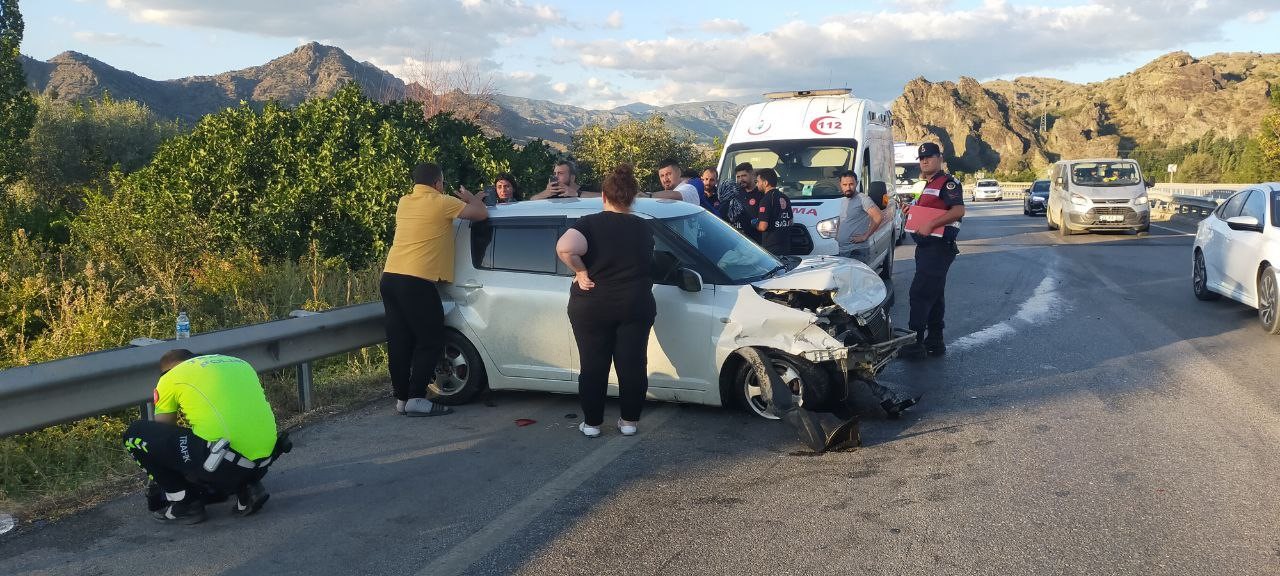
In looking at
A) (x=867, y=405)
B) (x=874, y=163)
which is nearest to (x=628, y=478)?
(x=867, y=405)

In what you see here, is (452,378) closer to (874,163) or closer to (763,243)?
(763,243)

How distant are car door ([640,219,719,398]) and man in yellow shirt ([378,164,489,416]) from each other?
1.57 m

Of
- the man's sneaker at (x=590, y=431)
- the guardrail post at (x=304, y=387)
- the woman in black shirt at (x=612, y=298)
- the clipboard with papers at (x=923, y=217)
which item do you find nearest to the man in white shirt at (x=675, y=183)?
the clipboard with papers at (x=923, y=217)

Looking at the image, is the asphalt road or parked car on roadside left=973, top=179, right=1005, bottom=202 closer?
the asphalt road

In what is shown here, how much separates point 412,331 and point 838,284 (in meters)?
3.04

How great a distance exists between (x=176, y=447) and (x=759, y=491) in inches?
115

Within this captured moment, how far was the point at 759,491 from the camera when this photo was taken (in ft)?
17.0

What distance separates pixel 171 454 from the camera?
4738 mm

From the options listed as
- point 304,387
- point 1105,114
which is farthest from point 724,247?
point 1105,114

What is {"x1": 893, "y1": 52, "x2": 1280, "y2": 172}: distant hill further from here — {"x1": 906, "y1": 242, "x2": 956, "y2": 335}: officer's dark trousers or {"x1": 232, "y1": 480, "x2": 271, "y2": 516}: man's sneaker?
{"x1": 232, "y1": 480, "x2": 271, "y2": 516}: man's sneaker

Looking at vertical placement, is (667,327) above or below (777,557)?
above

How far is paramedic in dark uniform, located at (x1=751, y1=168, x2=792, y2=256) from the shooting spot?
10195 mm

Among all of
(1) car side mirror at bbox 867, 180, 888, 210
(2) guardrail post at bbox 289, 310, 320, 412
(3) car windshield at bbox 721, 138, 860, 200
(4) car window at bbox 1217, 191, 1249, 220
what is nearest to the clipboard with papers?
(1) car side mirror at bbox 867, 180, 888, 210

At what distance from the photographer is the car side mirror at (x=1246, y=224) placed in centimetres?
986
